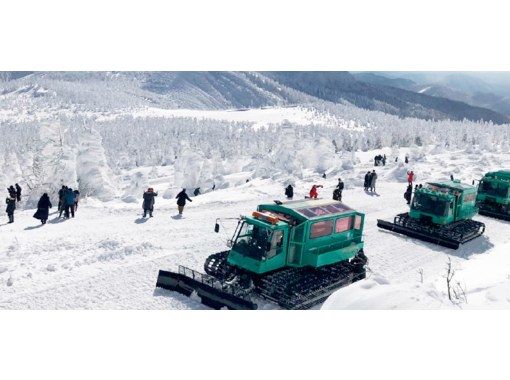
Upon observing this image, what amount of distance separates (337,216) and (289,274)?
2539 millimetres

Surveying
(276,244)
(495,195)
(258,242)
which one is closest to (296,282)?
(276,244)

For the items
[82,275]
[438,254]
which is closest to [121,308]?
[82,275]

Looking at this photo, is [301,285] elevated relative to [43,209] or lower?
elevated

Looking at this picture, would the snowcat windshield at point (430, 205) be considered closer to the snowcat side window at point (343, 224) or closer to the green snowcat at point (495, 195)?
the green snowcat at point (495, 195)

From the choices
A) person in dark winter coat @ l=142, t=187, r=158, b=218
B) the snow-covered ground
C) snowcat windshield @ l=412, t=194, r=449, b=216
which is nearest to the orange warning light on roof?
the snow-covered ground

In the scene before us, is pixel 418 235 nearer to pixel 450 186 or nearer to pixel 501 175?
pixel 450 186

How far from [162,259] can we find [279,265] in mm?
4428

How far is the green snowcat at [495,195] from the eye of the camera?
24281 mm

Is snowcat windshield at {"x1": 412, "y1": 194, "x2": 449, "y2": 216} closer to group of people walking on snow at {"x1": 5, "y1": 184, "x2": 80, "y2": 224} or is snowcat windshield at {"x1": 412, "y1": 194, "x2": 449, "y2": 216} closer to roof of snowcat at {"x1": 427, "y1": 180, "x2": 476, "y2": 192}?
roof of snowcat at {"x1": 427, "y1": 180, "x2": 476, "y2": 192}

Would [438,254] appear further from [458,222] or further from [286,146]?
[286,146]

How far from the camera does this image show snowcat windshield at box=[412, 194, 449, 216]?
20141 mm

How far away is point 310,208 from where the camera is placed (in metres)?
14.4

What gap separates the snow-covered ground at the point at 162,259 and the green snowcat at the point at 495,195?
0.71 meters

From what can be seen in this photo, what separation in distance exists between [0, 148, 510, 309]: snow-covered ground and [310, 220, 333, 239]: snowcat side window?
2.58 metres
